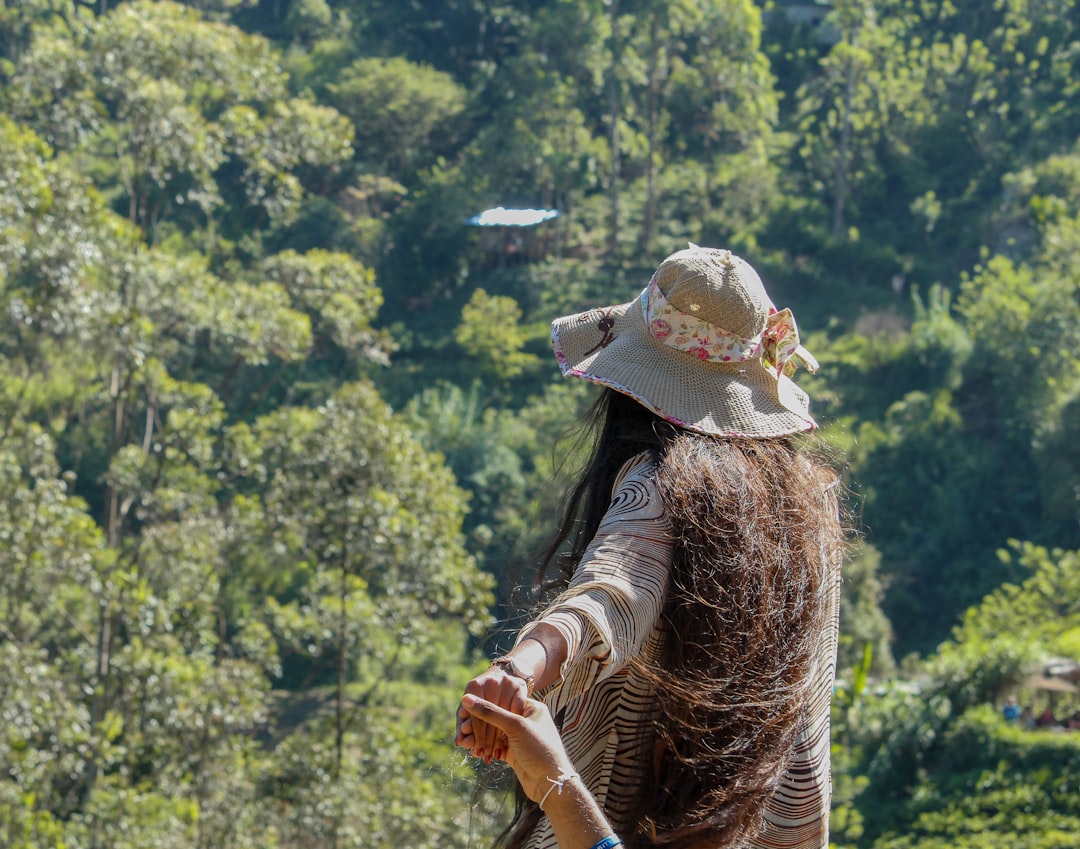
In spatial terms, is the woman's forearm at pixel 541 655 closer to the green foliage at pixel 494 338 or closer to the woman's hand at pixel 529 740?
the woman's hand at pixel 529 740

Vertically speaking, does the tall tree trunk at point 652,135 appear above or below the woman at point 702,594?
below

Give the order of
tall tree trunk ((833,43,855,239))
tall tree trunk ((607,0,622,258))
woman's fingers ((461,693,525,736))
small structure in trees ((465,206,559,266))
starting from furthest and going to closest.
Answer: tall tree trunk ((833,43,855,239)) → tall tree trunk ((607,0,622,258)) → small structure in trees ((465,206,559,266)) → woman's fingers ((461,693,525,736))

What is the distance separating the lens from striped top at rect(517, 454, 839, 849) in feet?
2.68

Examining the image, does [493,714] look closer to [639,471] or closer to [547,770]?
[547,770]

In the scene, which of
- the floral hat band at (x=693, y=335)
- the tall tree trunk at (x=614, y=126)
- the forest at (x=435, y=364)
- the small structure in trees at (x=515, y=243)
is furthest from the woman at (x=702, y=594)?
the tall tree trunk at (x=614, y=126)

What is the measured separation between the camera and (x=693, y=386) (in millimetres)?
990

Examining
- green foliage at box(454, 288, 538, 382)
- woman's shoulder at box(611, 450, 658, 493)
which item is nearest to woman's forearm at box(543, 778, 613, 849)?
woman's shoulder at box(611, 450, 658, 493)

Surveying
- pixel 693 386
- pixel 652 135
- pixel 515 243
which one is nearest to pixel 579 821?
pixel 693 386

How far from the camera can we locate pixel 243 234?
53.9ft

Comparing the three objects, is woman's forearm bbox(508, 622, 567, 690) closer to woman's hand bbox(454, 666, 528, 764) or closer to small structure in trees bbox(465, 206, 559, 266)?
woman's hand bbox(454, 666, 528, 764)

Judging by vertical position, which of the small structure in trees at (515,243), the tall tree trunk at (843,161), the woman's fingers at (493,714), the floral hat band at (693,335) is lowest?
the small structure in trees at (515,243)

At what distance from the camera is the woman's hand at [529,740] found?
2.29 ft

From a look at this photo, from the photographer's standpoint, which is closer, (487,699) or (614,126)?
(487,699)

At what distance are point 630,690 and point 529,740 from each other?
215 millimetres
